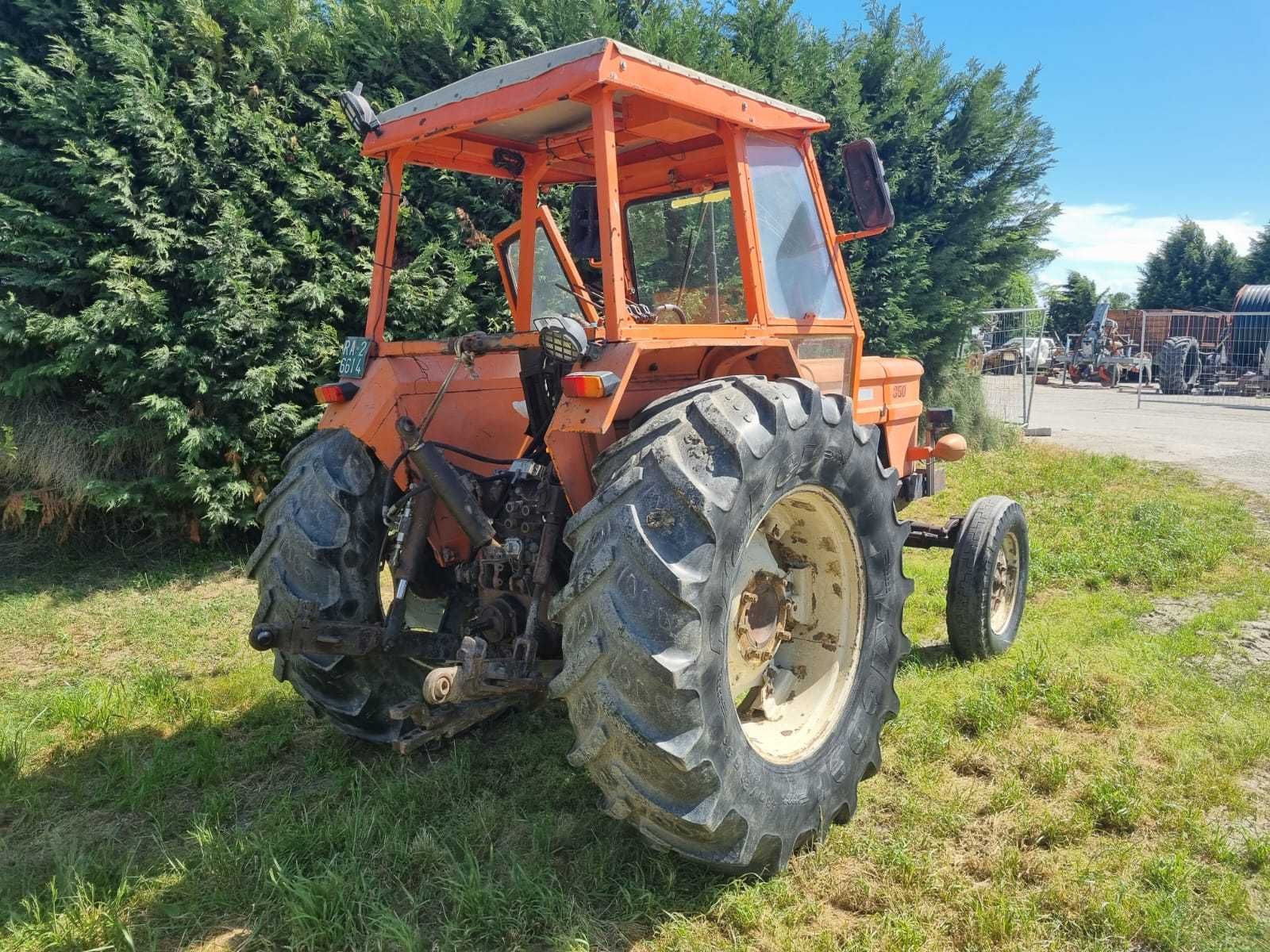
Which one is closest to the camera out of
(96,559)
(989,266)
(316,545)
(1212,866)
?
(1212,866)

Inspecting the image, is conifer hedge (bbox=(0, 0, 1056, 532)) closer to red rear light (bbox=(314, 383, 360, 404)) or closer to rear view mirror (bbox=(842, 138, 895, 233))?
red rear light (bbox=(314, 383, 360, 404))

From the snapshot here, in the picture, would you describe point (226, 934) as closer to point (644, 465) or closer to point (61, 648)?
point (644, 465)

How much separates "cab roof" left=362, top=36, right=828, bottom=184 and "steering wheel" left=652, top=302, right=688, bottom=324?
0.63 m

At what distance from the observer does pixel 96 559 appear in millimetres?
6133

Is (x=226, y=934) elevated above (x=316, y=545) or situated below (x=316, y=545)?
below

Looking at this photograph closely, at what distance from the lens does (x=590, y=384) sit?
8.02 ft

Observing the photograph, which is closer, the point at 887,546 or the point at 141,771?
the point at 887,546

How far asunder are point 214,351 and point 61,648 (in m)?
2.02

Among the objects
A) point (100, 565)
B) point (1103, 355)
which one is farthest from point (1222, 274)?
point (100, 565)

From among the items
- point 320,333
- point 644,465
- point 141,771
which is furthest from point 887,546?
point 320,333

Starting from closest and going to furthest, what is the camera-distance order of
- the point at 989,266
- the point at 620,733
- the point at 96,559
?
the point at 620,733 < the point at 96,559 < the point at 989,266

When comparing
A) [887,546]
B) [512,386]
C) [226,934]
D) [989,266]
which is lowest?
[226,934]

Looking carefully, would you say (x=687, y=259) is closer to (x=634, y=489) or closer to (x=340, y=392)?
(x=340, y=392)

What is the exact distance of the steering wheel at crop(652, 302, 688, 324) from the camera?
151 inches
